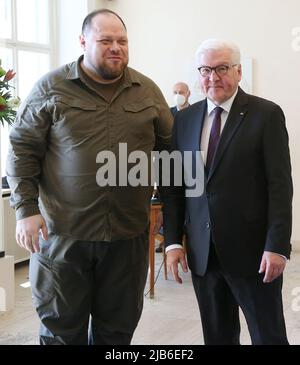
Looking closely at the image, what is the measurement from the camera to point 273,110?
6.49 ft

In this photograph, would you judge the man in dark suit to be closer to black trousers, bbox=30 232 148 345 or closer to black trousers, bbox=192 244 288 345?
black trousers, bbox=192 244 288 345

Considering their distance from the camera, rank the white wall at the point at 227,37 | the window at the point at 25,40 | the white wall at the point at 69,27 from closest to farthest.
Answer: the window at the point at 25,40 → the white wall at the point at 227,37 → the white wall at the point at 69,27

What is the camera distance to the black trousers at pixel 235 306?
2025 millimetres

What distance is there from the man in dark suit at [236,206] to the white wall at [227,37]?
13.0ft

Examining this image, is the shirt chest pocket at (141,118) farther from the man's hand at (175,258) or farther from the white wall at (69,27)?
the white wall at (69,27)

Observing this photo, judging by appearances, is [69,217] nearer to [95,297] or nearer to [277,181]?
[95,297]

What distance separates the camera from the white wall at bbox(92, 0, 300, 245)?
582 cm

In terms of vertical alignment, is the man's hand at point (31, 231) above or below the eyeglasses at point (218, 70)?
below

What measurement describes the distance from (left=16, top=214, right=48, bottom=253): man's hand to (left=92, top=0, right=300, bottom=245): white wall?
4197 millimetres

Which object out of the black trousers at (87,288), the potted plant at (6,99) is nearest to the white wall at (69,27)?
the potted plant at (6,99)

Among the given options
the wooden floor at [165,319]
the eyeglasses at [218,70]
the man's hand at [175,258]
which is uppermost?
the eyeglasses at [218,70]

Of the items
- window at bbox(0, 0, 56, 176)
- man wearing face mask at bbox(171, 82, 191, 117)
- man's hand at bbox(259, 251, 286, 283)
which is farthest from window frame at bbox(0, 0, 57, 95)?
man's hand at bbox(259, 251, 286, 283)
